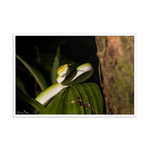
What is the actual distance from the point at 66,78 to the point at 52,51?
0.42 meters

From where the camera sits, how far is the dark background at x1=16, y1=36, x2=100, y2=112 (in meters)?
1.35

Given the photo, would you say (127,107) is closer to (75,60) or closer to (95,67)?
(95,67)

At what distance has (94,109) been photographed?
3.88 ft

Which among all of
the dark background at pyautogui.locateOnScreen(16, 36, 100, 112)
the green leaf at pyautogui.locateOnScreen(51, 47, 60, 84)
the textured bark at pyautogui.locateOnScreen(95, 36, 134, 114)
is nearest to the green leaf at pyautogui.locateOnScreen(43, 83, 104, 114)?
the textured bark at pyautogui.locateOnScreen(95, 36, 134, 114)

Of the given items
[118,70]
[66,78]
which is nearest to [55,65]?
[66,78]

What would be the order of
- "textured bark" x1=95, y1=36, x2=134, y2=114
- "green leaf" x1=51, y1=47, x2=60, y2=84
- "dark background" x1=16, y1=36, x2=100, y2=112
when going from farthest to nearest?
"green leaf" x1=51, y1=47, x2=60, y2=84, "dark background" x1=16, y1=36, x2=100, y2=112, "textured bark" x1=95, y1=36, x2=134, y2=114

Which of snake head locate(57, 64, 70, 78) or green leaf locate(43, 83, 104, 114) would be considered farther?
snake head locate(57, 64, 70, 78)

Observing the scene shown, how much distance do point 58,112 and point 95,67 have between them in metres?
0.66

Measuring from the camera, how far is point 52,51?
1.63 metres

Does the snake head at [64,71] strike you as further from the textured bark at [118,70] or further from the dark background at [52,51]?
the textured bark at [118,70]

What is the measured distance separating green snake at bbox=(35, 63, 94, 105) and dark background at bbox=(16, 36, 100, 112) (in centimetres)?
10

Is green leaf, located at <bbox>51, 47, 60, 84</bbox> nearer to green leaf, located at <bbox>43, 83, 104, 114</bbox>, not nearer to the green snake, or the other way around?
the green snake

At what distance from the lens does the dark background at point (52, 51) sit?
1.35m

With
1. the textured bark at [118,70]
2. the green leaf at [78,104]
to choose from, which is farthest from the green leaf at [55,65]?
the textured bark at [118,70]
